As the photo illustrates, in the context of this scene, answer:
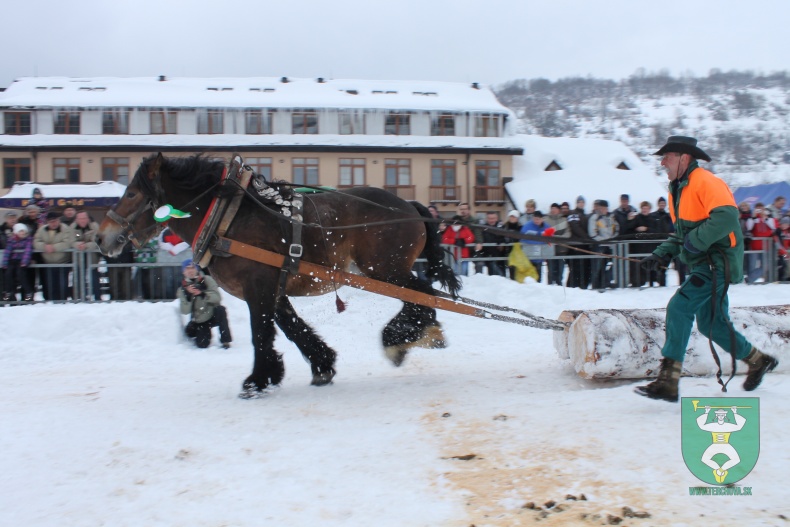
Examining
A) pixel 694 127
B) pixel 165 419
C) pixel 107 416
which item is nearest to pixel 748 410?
pixel 165 419

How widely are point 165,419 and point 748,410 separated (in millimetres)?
3751

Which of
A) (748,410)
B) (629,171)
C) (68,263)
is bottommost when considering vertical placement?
(748,410)

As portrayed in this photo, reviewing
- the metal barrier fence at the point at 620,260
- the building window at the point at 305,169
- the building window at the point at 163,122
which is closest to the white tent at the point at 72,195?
the building window at the point at 163,122

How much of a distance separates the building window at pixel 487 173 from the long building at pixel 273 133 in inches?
2.1

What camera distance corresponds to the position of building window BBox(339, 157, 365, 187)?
34.8m

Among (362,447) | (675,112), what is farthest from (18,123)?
(675,112)

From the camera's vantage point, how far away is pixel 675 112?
119m

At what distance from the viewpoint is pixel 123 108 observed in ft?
110

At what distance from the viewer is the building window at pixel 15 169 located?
33.0 meters

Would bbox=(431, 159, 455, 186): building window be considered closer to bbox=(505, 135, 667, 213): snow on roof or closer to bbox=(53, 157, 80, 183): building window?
bbox=(505, 135, 667, 213): snow on roof

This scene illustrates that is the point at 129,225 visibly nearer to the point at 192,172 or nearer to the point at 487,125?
the point at 192,172

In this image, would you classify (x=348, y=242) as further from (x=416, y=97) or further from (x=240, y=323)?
(x=416, y=97)

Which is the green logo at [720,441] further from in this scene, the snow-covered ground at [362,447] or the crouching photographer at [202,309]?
the crouching photographer at [202,309]

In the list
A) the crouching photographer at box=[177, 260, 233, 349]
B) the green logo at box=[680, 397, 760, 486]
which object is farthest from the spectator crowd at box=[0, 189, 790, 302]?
the green logo at box=[680, 397, 760, 486]
